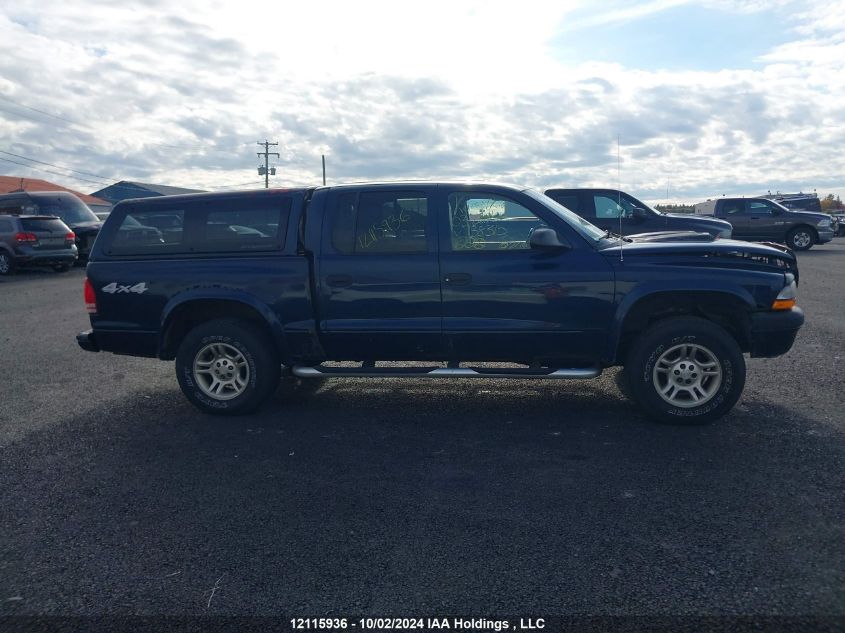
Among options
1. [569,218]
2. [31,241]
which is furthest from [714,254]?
[31,241]

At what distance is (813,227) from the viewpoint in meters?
23.1

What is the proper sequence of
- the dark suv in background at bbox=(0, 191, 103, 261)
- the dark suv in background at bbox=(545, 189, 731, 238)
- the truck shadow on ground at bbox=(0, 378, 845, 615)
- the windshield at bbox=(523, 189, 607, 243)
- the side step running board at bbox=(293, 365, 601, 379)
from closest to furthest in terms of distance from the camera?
1. the truck shadow on ground at bbox=(0, 378, 845, 615)
2. the side step running board at bbox=(293, 365, 601, 379)
3. the windshield at bbox=(523, 189, 607, 243)
4. the dark suv in background at bbox=(545, 189, 731, 238)
5. the dark suv in background at bbox=(0, 191, 103, 261)

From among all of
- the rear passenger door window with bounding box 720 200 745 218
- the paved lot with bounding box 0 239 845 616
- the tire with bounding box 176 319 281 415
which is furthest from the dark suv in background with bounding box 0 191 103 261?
the rear passenger door window with bounding box 720 200 745 218

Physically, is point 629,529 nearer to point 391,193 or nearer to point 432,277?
point 432,277

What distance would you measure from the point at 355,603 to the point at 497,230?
3443 millimetres

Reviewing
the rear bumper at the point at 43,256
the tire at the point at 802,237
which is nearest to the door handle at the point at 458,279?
the rear bumper at the point at 43,256

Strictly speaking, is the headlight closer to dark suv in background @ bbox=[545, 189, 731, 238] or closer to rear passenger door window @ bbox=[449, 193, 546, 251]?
rear passenger door window @ bbox=[449, 193, 546, 251]

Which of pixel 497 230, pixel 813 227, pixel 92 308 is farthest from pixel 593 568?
pixel 813 227

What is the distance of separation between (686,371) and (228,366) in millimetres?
3642

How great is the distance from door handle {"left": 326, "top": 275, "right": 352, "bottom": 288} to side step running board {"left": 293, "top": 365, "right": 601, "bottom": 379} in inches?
27.9

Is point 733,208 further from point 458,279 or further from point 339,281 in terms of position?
point 339,281

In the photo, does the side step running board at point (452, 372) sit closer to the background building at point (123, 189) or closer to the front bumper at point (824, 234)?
the front bumper at point (824, 234)

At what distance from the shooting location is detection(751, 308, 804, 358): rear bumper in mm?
5617

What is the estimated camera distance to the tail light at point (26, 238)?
1883 centimetres
